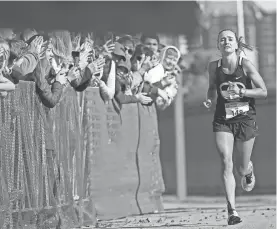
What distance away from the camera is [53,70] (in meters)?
8.98

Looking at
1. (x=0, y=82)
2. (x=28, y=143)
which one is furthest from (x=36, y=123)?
(x=0, y=82)

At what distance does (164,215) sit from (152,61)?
6.39 feet

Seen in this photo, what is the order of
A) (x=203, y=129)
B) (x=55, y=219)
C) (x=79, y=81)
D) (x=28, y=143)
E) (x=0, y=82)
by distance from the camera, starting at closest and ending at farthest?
(x=0, y=82) < (x=28, y=143) < (x=55, y=219) < (x=79, y=81) < (x=203, y=129)

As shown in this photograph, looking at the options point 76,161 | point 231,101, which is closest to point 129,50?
point 76,161

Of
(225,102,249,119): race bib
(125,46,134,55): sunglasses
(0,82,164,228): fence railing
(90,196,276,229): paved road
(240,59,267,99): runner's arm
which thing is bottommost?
(90,196,276,229): paved road

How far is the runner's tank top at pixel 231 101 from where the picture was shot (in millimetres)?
8828

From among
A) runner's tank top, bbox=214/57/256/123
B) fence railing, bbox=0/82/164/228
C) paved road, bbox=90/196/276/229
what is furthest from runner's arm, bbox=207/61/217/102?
fence railing, bbox=0/82/164/228

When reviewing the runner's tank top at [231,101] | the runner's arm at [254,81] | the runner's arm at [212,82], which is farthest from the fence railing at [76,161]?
the runner's arm at [254,81]

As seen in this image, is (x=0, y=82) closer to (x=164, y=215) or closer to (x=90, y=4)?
(x=90, y=4)

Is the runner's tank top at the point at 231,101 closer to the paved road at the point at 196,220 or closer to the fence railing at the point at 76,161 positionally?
the paved road at the point at 196,220

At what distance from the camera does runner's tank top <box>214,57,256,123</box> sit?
8.83m

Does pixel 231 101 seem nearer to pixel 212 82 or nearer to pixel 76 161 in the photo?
pixel 212 82

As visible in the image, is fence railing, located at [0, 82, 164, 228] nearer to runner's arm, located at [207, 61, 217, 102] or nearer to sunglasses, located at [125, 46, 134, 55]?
sunglasses, located at [125, 46, 134, 55]

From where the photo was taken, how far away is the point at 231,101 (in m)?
8.83
